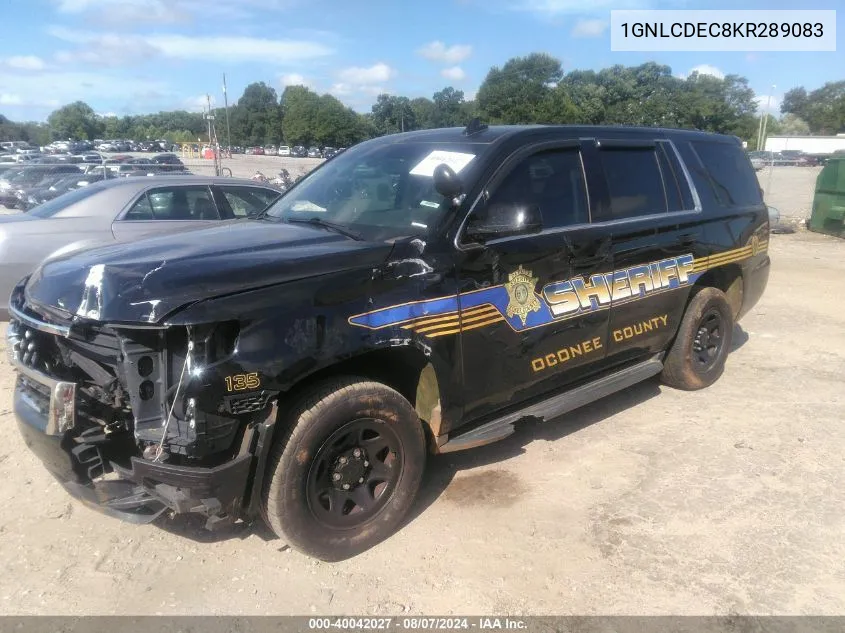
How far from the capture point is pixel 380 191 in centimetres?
368

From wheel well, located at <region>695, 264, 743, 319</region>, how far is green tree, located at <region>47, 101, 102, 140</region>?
110 meters

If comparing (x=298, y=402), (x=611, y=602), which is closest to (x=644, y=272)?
(x=611, y=602)

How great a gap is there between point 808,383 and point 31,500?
19.5ft

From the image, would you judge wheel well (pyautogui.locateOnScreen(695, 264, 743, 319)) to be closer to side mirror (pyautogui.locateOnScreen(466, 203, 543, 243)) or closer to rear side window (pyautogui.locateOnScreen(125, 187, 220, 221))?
side mirror (pyautogui.locateOnScreen(466, 203, 543, 243))

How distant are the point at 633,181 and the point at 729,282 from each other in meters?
1.70

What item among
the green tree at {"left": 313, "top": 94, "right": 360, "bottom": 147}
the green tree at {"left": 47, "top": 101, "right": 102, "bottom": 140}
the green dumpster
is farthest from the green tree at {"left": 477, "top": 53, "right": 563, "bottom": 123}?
the green tree at {"left": 47, "top": 101, "right": 102, "bottom": 140}

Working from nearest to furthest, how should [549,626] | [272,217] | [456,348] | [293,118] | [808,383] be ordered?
[549,626]
[456,348]
[272,217]
[808,383]
[293,118]

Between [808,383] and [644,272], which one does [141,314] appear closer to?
[644,272]

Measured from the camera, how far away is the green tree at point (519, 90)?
62.6m

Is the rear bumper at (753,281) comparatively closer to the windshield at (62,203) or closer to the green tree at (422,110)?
the windshield at (62,203)

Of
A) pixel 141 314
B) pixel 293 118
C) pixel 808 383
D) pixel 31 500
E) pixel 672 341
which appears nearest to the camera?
pixel 141 314

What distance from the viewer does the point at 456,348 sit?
3.22 metres

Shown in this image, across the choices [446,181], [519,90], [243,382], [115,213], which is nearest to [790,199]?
[115,213]

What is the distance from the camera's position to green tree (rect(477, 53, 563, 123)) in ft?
205
